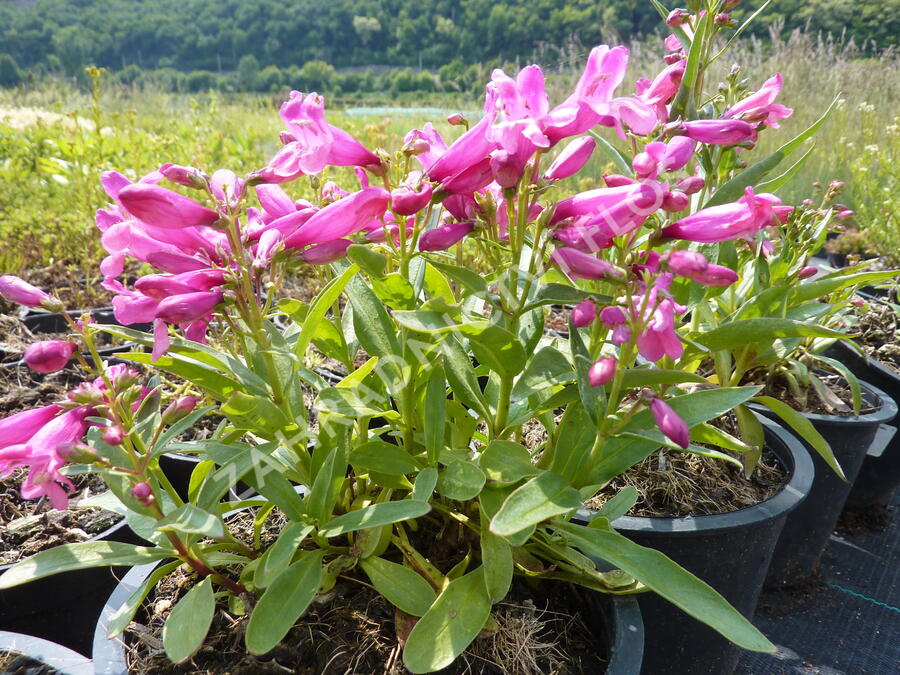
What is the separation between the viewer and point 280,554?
839mm

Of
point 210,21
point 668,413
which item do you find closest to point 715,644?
point 668,413

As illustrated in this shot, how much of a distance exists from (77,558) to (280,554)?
315 millimetres

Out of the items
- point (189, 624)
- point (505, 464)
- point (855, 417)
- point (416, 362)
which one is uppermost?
point (416, 362)

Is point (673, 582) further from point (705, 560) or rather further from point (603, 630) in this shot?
point (705, 560)

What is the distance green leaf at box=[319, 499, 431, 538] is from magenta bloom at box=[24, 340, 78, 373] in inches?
17.5

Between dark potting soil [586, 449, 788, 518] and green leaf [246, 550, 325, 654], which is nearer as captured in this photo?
green leaf [246, 550, 325, 654]

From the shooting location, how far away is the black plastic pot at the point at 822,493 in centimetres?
180

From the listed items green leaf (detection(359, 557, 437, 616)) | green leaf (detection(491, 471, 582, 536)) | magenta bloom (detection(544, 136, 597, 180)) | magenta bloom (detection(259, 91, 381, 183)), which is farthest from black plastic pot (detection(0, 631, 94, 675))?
magenta bloom (detection(544, 136, 597, 180))

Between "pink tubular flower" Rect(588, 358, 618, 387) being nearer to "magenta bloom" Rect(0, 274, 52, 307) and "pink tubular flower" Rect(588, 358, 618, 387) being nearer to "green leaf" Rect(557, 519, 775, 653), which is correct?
"green leaf" Rect(557, 519, 775, 653)

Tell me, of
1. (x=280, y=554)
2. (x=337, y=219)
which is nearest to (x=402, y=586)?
(x=280, y=554)

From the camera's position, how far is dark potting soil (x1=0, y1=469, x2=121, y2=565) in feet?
4.93

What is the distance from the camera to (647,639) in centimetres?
132

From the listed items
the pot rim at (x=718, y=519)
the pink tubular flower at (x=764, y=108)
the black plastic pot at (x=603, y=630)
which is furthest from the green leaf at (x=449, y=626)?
the pink tubular flower at (x=764, y=108)

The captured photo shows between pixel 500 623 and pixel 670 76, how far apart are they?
0.98 metres
